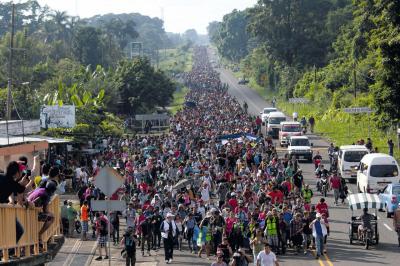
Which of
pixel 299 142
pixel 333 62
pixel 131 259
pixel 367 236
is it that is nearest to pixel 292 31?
pixel 333 62

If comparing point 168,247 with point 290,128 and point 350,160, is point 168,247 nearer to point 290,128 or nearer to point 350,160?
point 350,160

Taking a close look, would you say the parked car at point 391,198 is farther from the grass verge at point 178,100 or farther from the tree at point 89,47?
the tree at point 89,47

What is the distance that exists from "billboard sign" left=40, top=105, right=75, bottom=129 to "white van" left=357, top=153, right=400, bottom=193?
1870 centimetres

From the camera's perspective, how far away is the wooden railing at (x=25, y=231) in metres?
13.1

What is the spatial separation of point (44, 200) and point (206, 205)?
16.6 m

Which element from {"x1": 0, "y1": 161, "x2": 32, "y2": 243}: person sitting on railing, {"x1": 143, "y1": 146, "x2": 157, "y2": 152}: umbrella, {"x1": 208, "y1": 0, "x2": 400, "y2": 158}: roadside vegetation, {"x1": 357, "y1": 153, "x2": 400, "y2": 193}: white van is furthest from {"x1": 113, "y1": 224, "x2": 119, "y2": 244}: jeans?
{"x1": 208, "y1": 0, "x2": 400, "y2": 158}: roadside vegetation

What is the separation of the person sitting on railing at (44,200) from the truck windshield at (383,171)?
24.7 meters

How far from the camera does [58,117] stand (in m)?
51.8

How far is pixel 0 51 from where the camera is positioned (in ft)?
353

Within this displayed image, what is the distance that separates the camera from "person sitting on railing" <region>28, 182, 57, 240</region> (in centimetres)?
1470

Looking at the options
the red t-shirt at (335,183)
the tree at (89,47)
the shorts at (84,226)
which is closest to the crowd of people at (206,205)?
the shorts at (84,226)

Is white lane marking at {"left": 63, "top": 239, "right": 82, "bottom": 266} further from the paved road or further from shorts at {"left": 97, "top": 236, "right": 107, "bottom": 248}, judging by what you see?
the paved road

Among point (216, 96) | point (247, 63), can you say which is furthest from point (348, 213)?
point (247, 63)

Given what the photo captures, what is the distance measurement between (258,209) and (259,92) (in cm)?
10717
